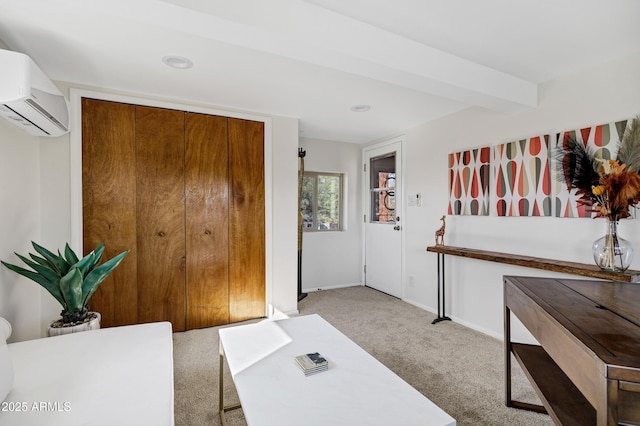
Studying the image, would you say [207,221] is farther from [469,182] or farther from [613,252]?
[613,252]

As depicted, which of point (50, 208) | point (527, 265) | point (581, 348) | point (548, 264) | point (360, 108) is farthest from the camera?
point (360, 108)

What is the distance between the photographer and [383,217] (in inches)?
174

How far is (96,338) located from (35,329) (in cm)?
124

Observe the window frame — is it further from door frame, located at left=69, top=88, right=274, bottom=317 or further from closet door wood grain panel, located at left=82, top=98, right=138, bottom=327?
closet door wood grain panel, located at left=82, top=98, right=138, bottom=327

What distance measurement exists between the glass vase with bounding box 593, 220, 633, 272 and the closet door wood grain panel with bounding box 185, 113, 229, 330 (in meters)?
3.02

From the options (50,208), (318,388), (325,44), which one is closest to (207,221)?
(50,208)

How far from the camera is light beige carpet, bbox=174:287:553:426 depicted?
1.79m

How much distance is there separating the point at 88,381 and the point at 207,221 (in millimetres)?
1894

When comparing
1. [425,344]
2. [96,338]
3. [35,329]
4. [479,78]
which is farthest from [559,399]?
[35,329]

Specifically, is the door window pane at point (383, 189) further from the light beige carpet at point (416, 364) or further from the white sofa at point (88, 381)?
the white sofa at point (88, 381)

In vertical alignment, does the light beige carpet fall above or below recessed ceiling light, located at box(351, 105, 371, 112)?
below

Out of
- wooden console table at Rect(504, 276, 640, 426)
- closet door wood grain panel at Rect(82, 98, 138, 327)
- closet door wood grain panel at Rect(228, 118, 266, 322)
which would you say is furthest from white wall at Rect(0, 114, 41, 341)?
wooden console table at Rect(504, 276, 640, 426)

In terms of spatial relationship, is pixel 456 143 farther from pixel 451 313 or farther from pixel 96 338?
pixel 96 338

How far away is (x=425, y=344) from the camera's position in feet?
→ 8.87
